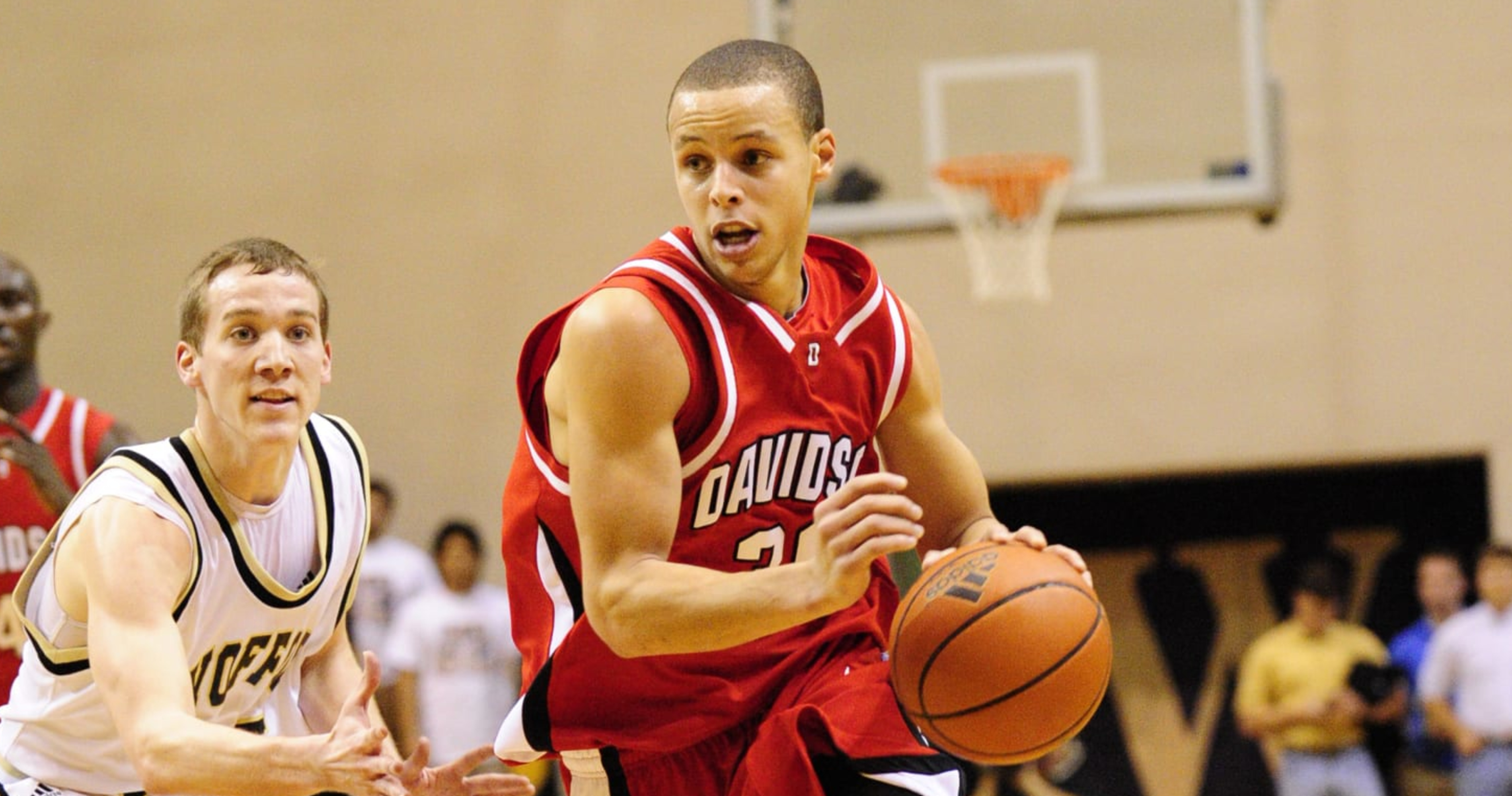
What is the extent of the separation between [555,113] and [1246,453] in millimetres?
4517

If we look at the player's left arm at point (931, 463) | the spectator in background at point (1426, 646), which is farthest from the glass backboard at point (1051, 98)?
the player's left arm at point (931, 463)

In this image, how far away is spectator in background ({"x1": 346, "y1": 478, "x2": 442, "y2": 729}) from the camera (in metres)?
8.73

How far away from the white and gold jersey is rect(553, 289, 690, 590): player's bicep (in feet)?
2.48

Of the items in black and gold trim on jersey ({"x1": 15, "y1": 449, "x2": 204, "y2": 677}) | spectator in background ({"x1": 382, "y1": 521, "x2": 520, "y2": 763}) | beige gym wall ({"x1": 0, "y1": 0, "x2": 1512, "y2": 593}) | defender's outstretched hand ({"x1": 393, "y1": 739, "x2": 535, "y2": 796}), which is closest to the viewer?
defender's outstretched hand ({"x1": 393, "y1": 739, "x2": 535, "y2": 796})

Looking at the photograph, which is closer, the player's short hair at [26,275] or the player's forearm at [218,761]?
the player's forearm at [218,761]

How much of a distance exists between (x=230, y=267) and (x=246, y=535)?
520 millimetres

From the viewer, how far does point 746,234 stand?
317 centimetres

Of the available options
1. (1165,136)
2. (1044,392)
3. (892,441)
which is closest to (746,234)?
(892,441)

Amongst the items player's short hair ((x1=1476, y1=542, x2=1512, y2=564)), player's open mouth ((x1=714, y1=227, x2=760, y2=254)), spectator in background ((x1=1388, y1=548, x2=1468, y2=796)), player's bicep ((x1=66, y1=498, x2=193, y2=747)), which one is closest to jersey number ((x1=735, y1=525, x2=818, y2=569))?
player's open mouth ((x1=714, y1=227, x2=760, y2=254))

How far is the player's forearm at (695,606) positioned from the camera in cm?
279

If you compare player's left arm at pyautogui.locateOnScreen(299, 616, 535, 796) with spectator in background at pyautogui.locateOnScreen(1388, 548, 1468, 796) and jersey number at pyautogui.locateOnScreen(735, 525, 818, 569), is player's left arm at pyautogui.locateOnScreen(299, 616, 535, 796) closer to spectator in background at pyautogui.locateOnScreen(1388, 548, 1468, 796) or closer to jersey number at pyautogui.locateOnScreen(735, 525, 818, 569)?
jersey number at pyautogui.locateOnScreen(735, 525, 818, 569)

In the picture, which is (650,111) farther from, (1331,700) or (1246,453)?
(1331,700)

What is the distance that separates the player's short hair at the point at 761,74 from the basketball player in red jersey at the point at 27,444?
239 centimetres

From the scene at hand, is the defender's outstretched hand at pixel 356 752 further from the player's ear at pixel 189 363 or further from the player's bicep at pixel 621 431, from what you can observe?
the player's ear at pixel 189 363
